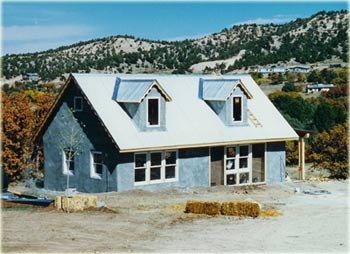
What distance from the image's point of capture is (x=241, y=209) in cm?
2119

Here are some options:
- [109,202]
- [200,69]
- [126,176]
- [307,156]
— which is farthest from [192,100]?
[200,69]

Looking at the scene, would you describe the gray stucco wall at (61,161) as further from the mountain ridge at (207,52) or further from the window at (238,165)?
the mountain ridge at (207,52)

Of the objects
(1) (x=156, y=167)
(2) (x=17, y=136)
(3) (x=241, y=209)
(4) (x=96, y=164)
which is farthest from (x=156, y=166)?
(2) (x=17, y=136)

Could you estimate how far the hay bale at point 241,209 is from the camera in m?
21.1

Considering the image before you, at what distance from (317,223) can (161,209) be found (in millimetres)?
5470

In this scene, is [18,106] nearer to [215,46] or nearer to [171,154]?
[171,154]

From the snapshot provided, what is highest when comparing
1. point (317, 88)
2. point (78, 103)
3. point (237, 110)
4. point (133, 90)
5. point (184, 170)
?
point (317, 88)

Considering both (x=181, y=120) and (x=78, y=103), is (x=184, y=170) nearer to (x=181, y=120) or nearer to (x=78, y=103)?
(x=181, y=120)

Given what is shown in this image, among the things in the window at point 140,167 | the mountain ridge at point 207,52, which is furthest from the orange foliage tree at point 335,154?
the mountain ridge at point 207,52

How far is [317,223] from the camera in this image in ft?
66.0

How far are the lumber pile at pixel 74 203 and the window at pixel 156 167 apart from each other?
5961 mm

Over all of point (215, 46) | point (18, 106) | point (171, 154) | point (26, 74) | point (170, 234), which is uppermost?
point (215, 46)

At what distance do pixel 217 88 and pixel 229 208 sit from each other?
11593 mm

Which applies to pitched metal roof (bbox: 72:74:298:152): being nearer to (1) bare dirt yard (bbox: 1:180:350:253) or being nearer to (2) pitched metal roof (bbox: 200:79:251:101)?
(2) pitched metal roof (bbox: 200:79:251:101)
